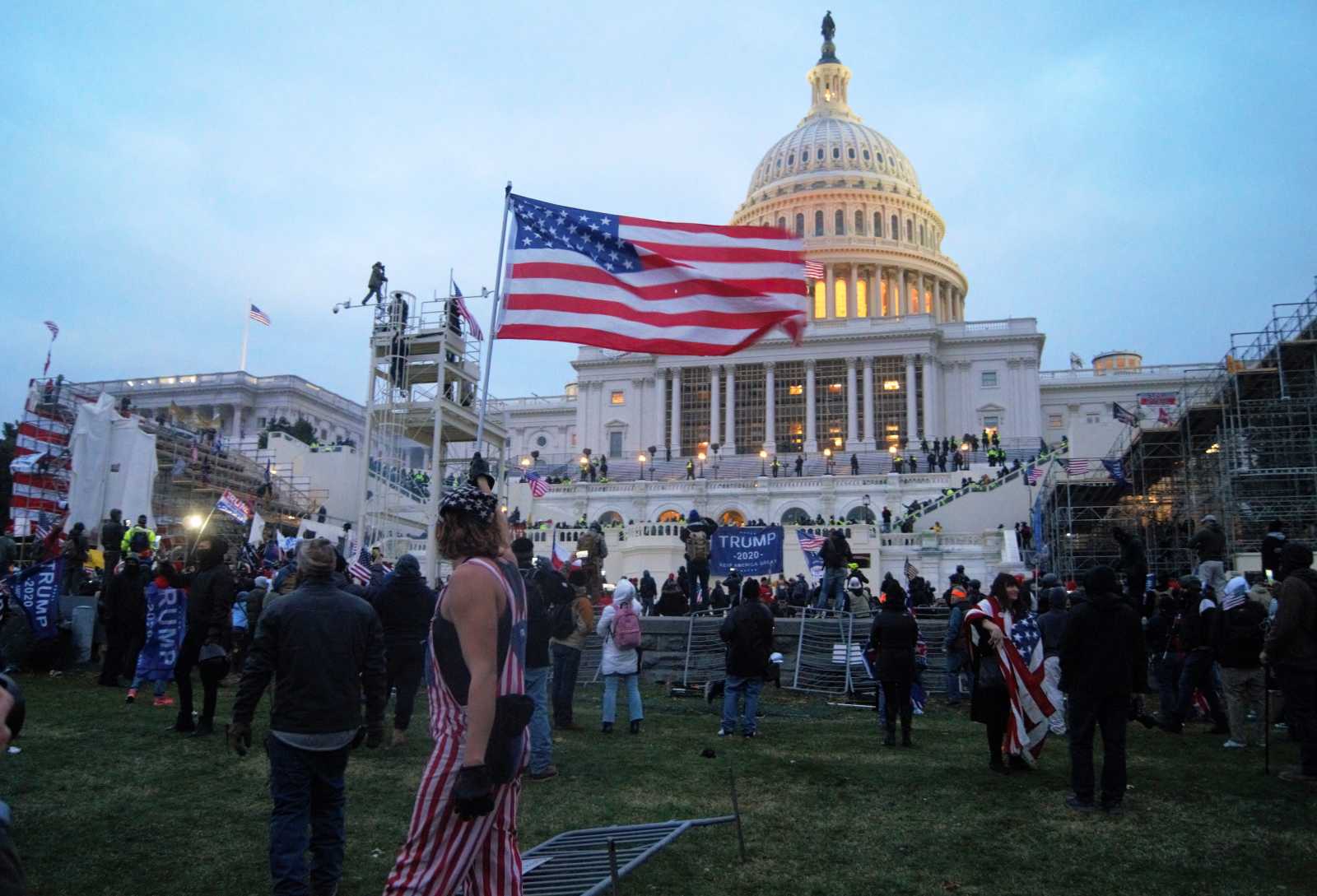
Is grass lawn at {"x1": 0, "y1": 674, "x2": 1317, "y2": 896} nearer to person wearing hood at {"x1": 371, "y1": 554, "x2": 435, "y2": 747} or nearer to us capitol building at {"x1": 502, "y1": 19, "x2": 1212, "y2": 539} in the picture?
person wearing hood at {"x1": 371, "y1": 554, "x2": 435, "y2": 747}

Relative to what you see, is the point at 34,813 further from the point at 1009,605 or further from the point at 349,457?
the point at 349,457

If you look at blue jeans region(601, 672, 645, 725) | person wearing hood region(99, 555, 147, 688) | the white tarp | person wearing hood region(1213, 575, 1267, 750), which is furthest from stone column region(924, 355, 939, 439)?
person wearing hood region(99, 555, 147, 688)

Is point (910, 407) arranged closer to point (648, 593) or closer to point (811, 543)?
point (811, 543)

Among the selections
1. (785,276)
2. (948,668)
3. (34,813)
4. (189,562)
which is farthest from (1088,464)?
(34,813)

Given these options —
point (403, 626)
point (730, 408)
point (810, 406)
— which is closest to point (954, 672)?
point (403, 626)

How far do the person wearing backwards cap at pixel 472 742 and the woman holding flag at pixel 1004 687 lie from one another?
7.20 m

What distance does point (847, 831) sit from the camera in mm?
7707

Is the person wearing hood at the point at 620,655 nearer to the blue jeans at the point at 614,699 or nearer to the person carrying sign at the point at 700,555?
the blue jeans at the point at 614,699

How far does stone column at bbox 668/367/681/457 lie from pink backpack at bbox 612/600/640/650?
6190cm

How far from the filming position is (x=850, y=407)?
7238 cm

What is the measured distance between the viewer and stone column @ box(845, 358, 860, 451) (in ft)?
236

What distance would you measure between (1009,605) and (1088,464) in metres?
31.2

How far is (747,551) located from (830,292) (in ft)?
221

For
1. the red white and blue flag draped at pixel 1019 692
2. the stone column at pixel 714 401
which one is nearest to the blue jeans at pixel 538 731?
the red white and blue flag draped at pixel 1019 692
